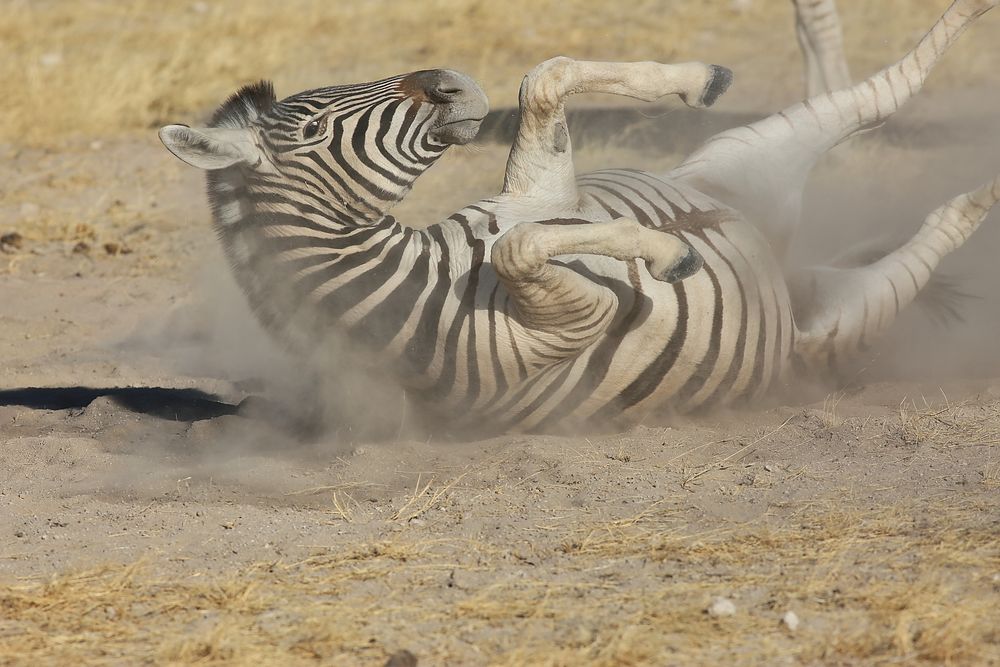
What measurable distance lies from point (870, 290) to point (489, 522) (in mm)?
2218

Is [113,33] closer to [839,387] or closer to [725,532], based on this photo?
[839,387]

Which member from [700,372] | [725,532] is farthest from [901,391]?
[725,532]

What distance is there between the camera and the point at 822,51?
6535mm

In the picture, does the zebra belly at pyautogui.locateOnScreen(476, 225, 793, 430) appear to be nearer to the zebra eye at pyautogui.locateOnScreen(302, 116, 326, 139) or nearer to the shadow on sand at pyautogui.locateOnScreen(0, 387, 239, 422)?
the zebra eye at pyautogui.locateOnScreen(302, 116, 326, 139)

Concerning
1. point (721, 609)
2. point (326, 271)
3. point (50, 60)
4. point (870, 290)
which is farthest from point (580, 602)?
point (50, 60)

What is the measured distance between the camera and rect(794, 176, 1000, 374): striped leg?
16.1 ft

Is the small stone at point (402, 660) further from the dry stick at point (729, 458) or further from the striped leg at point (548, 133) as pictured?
the striped leg at point (548, 133)

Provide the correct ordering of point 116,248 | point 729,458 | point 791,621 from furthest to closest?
1. point 116,248
2. point 729,458
3. point 791,621

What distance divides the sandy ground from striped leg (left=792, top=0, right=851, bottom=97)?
3.73ft

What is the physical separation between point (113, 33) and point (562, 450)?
30.0 ft

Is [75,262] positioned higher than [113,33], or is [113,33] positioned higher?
[113,33]

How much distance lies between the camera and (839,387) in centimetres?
505

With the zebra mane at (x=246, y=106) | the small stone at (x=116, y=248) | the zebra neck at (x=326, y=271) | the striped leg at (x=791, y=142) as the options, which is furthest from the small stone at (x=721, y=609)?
the small stone at (x=116, y=248)

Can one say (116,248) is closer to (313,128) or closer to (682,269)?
(313,128)
